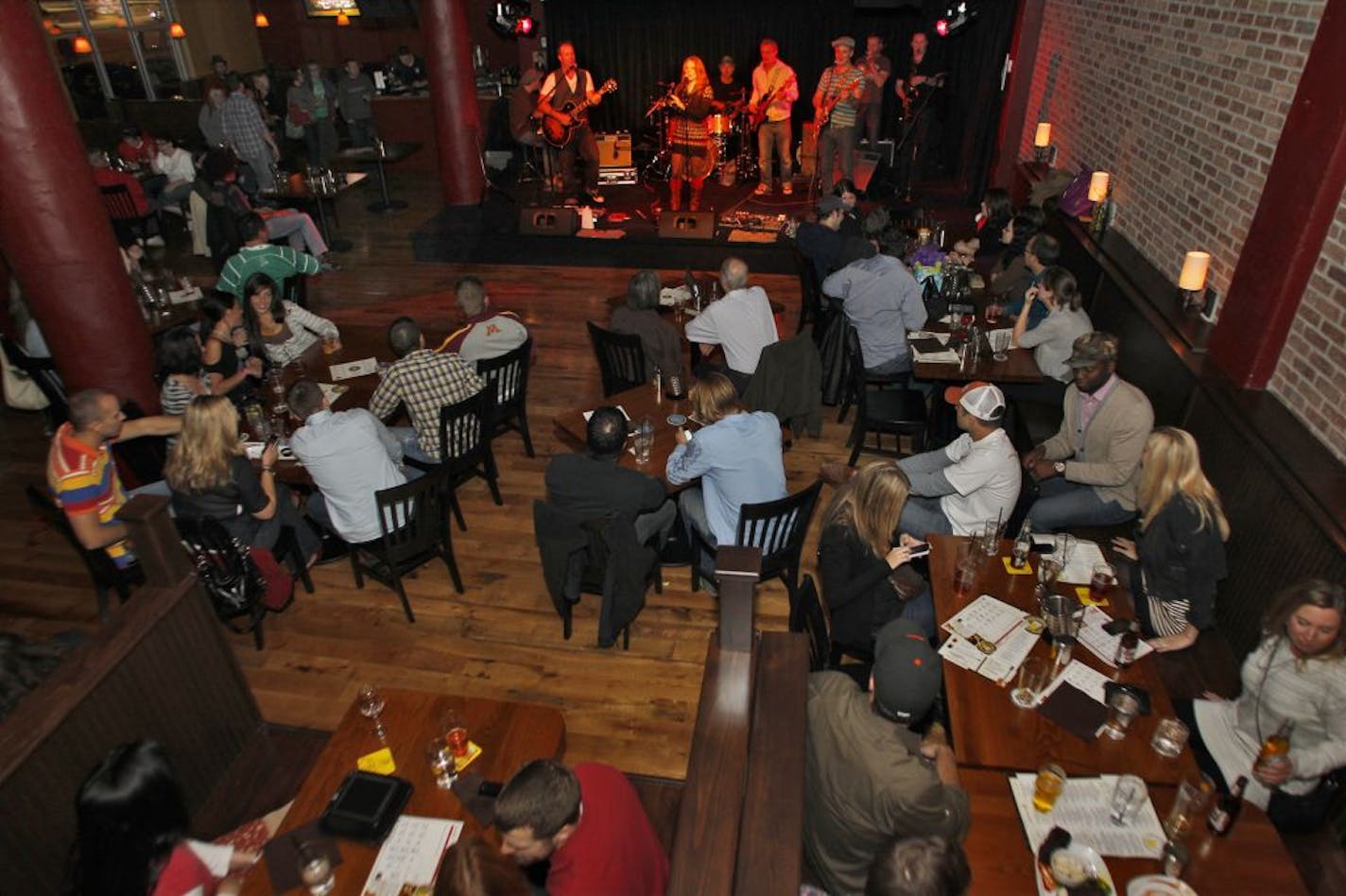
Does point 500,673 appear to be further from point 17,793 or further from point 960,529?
point 960,529

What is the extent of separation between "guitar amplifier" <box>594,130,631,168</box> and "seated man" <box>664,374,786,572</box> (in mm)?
8703

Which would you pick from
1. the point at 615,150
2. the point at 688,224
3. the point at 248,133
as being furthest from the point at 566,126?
the point at 248,133

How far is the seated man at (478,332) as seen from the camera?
5363mm

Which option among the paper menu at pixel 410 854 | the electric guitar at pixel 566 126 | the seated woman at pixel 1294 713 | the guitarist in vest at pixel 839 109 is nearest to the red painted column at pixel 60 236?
the paper menu at pixel 410 854

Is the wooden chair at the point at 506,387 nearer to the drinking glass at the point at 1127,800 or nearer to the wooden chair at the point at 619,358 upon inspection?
the wooden chair at the point at 619,358

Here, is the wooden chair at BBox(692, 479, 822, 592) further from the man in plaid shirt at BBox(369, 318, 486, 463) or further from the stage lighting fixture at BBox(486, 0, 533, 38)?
the stage lighting fixture at BBox(486, 0, 533, 38)

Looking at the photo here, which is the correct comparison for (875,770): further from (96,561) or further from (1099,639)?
(96,561)

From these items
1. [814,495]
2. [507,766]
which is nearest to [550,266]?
[814,495]

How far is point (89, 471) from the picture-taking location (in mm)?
3967

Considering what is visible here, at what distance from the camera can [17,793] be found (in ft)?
7.88

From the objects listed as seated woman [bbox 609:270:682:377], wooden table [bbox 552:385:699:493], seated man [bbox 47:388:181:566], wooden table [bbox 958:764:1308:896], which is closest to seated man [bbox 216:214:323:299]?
seated man [bbox 47:388:181:566]

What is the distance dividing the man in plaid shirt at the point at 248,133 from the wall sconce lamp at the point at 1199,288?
9.62 metres

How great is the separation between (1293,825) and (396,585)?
4.00 metres

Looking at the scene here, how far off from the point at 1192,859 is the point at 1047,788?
1.35 feet
